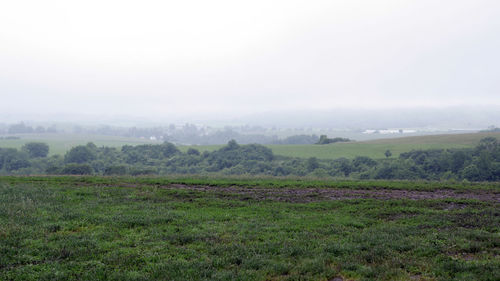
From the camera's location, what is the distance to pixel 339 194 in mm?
19484

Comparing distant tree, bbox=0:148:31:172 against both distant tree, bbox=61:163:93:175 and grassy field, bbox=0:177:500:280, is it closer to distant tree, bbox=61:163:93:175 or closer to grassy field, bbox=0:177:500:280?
distant tree, bbox=61:163:93:175

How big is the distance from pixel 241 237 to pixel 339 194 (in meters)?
10.3

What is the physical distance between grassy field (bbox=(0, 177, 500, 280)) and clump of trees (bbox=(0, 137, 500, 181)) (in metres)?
35.5

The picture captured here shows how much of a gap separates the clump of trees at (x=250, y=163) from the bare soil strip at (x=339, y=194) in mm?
30585

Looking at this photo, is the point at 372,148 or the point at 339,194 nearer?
the point at 339,194

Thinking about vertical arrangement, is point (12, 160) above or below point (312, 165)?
above

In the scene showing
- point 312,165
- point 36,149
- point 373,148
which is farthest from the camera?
point 36,149

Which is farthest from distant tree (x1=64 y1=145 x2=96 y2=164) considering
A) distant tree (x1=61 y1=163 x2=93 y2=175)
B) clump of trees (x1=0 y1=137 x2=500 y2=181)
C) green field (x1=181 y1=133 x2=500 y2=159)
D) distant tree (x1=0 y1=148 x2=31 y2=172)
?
green field (x1=181 y1=133 x2=500 y2=159)

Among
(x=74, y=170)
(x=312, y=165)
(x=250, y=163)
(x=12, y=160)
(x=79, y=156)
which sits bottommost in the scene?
(x=250, y=163)

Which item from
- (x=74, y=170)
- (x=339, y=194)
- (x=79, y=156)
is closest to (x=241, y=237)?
(x=339, y=194)

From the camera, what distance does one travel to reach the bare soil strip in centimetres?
1816

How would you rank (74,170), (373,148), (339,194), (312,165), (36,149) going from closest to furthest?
(339,194) < (74,170) < (312,165) < (373,148) < (36,149)

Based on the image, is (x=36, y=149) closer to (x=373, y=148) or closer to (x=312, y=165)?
(x=312, y=165)

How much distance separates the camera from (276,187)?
22219 millimetres
